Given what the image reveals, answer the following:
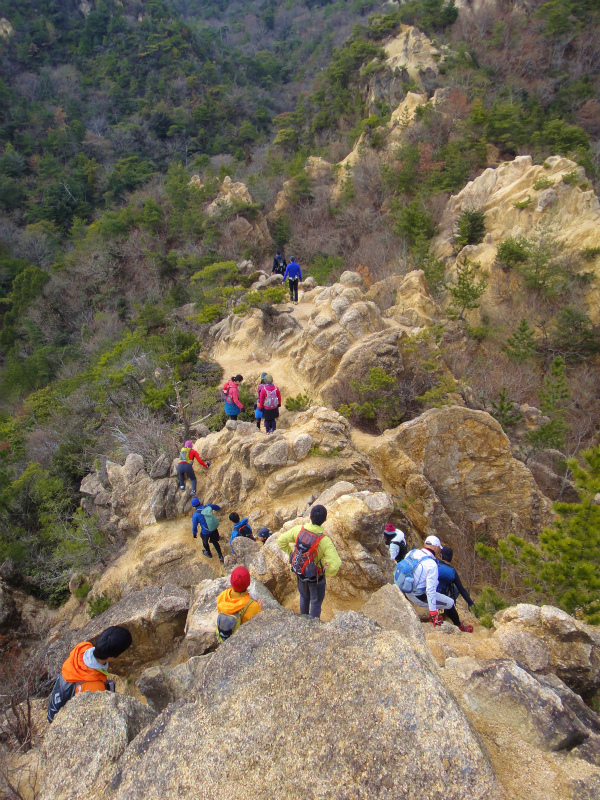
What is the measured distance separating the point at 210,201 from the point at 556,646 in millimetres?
31846

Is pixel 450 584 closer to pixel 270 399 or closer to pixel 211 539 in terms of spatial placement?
pixel 211 539

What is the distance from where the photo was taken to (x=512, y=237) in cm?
1856

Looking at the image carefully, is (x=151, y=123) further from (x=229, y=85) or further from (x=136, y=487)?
(x=136, y=487)

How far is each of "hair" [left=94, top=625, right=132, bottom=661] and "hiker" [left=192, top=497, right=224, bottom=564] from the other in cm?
373

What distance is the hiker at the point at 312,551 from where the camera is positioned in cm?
437

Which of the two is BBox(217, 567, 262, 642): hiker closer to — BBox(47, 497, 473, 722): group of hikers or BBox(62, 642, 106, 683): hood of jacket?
BBox(47, 497, 473, 722): group of hikers

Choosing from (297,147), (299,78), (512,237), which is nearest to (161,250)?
(297,147)

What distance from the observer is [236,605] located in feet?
13.5

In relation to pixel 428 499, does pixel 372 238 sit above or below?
above

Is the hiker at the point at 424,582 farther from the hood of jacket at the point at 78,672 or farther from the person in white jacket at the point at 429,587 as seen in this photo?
the hood of jacket at the point at 78,672

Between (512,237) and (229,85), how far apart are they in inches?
1693

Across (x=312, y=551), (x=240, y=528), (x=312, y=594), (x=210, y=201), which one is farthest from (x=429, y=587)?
(x=210, y=201)

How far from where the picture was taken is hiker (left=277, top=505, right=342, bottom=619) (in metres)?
4.37

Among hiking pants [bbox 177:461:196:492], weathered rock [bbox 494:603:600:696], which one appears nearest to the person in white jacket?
weathered rock [bbox 494:603:600:696]
